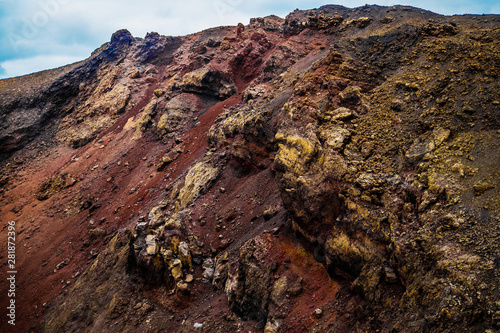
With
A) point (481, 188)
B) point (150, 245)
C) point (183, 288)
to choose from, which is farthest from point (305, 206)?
point (150, 245)

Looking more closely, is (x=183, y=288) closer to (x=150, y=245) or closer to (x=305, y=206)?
(x=150, y=245)

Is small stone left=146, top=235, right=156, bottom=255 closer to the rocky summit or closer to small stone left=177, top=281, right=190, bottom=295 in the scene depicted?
the rocky summit

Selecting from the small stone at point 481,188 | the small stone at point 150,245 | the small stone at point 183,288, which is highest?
the small stone at point 481,188

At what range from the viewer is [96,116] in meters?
32.2

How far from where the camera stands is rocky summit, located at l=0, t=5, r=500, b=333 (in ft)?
22.5

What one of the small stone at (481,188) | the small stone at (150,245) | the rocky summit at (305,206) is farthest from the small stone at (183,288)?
the small stone at (481,188)

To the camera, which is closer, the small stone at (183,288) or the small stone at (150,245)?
the small stone at (183,288)

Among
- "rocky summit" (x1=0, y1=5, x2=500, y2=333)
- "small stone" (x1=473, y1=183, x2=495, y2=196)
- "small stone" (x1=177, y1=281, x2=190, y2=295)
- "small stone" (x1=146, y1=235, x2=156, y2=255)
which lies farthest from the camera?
"small stone" (x1=146, y1=235, x2=156, y2=255)

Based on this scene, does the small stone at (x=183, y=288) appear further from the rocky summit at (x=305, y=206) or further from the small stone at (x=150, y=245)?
the small stone at (x=150, y=245)

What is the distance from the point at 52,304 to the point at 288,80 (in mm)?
19946

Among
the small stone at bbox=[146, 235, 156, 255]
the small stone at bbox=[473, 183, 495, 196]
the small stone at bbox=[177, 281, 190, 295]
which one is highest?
the small stone at bbox=[473, 183, 495, 196]

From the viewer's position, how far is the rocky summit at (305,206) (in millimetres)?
6844

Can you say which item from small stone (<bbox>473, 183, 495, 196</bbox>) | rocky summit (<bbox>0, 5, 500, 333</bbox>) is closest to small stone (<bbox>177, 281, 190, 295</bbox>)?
rocky summit (<bbox>0, 5, 500, 333</bbox>)

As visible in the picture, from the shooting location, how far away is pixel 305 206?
372 inches
